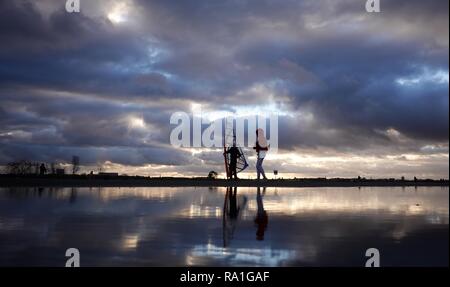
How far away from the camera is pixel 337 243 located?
22.5 meters

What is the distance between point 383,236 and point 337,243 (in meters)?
3.95

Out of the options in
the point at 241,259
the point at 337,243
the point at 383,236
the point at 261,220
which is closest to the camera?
the point at 241,259

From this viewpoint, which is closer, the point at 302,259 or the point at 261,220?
the point at 302,259

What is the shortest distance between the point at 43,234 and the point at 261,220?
15165mm
